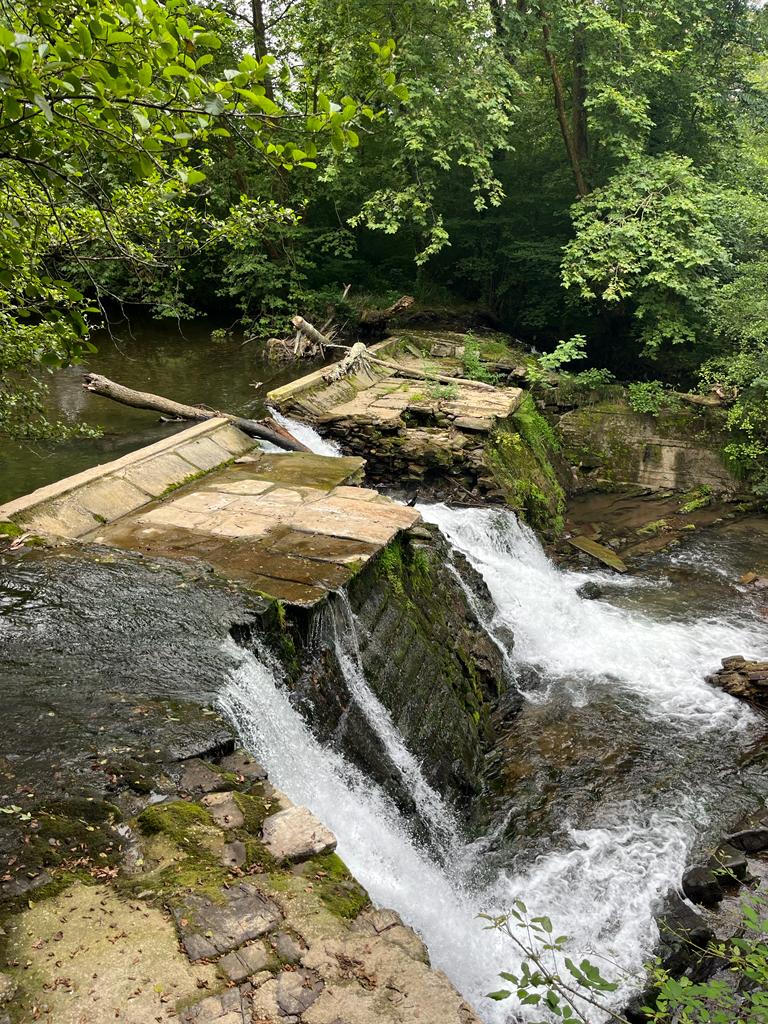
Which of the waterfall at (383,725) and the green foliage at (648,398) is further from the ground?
the green foliage at (648,398)

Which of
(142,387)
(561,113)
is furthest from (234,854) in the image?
(561,113)

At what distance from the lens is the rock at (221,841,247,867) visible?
119 inches

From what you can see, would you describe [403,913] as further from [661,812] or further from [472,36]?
[472,36]

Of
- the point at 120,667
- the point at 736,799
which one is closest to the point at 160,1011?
the point at 120,667

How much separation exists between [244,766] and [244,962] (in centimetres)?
112

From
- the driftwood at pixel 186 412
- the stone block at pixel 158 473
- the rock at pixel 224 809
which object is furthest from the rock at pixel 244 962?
the driftwood at pixel 186 412

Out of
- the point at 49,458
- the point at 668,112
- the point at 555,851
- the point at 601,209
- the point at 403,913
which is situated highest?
the point at 668,112

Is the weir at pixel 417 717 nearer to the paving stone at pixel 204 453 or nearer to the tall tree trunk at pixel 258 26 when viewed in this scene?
the paving stone at pixel 204 453

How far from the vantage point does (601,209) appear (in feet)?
40.8

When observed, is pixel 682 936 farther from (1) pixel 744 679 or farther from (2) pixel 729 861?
(1) pixel 744 679

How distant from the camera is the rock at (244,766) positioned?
361 centimetres

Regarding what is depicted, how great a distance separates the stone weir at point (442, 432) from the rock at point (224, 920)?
6.94 meters

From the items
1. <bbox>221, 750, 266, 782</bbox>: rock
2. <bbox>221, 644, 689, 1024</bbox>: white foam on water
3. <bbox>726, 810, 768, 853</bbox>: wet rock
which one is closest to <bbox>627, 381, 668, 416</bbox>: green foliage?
<bbox>726, 810, 768, 853</bbox>: wet rock

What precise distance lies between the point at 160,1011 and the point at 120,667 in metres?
2.06
